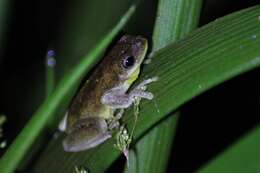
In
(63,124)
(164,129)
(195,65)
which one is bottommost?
(63,124)

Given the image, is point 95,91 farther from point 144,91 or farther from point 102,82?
point 144,91

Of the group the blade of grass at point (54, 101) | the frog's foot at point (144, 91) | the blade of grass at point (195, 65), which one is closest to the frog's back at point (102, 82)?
the frog's foot at point (144, 91)

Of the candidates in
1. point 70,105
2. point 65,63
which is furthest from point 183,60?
point 65,63

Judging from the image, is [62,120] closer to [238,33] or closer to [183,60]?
[183,60]

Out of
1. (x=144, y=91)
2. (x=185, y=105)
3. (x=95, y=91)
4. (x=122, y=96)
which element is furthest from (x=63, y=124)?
(x=144, y=91)

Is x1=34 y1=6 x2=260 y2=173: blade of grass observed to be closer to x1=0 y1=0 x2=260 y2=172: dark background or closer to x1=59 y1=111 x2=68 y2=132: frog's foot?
x1=59 y1=111 x2=68 y2=132: frog's foot

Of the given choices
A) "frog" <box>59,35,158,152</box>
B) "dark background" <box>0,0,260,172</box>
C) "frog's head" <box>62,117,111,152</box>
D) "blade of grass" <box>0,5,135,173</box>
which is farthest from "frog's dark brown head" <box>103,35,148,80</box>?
"blade of grass" <box>0,5,135,173</box>
